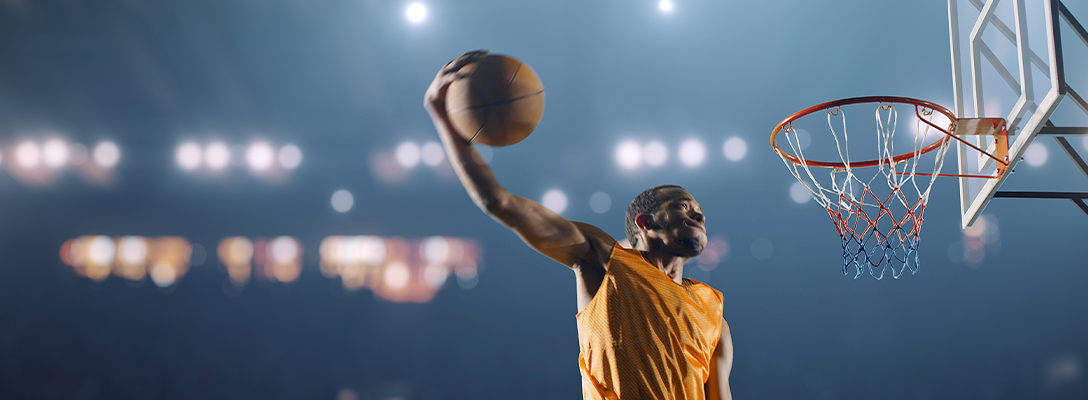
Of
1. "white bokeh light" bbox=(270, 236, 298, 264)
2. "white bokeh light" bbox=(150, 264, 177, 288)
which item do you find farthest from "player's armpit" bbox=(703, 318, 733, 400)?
"white bokeh light" bbox=(150, 264, 177, 288)

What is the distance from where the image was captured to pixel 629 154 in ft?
22.9

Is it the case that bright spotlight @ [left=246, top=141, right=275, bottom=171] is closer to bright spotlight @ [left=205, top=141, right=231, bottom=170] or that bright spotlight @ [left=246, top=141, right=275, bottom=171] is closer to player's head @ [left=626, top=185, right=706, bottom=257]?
bright spotlight @ [left=205, top=141, right=231, bottom=170]

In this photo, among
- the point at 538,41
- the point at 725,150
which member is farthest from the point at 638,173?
the point at 538,41

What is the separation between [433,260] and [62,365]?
4.26 metres

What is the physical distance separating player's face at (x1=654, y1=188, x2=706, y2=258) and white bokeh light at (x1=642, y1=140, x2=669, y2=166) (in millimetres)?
4944

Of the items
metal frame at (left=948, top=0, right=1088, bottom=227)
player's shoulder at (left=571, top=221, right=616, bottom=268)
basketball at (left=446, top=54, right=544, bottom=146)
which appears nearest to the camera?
basketball at (left=446, top=54, right=544, bottom=146)

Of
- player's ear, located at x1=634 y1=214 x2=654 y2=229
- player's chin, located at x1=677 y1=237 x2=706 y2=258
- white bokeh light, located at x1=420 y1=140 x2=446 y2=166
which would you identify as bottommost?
player's chin, located at x1=677 y1=237 x2=706 y2=258

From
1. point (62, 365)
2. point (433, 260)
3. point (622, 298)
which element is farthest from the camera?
point (433, 260)

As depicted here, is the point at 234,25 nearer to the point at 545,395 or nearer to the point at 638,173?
the point at 638,173

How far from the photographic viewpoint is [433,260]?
6.93 metres

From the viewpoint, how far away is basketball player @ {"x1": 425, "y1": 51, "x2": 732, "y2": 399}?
158 cm

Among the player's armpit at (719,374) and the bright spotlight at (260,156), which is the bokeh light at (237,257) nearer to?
the bright spotlight at (260,156)

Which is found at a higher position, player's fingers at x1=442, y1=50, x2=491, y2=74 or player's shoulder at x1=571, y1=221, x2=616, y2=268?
player's fingers at x1=442, y1=50, x2=491, y2=74

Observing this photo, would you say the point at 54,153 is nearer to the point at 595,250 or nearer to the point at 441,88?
the point at 441,88
